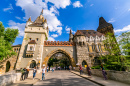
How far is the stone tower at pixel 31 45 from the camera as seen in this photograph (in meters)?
18.2

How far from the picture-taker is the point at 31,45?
18.9 m

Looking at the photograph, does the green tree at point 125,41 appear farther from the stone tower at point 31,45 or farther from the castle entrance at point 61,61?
the stone tower at point 31,45

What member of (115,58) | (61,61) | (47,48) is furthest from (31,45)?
(61,61)

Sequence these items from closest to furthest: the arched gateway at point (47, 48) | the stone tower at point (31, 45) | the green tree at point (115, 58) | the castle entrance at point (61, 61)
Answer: the green tree at point (115, 58) → the stone tower at point (31, 45) → the arched gateway at point (47, 48) → the castle entrance at point (61, 61)

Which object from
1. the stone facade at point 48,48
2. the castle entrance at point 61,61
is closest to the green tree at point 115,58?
the stone facade at point 48,48

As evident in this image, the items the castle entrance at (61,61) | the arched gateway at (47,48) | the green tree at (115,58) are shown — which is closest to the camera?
the green tree at (115,58)

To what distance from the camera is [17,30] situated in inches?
715

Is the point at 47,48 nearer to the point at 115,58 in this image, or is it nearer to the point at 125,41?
Result: the point at 115,58

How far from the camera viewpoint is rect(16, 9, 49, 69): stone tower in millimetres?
18188

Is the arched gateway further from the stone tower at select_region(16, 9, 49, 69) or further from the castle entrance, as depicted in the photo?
the castle entrance

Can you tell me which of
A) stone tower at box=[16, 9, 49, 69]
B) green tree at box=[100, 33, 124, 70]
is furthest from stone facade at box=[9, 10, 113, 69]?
green tree at box=[100, 33, 124, 70]

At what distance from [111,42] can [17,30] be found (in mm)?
24112

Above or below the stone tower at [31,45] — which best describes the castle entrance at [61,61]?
below

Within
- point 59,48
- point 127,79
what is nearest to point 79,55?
point 59,48
